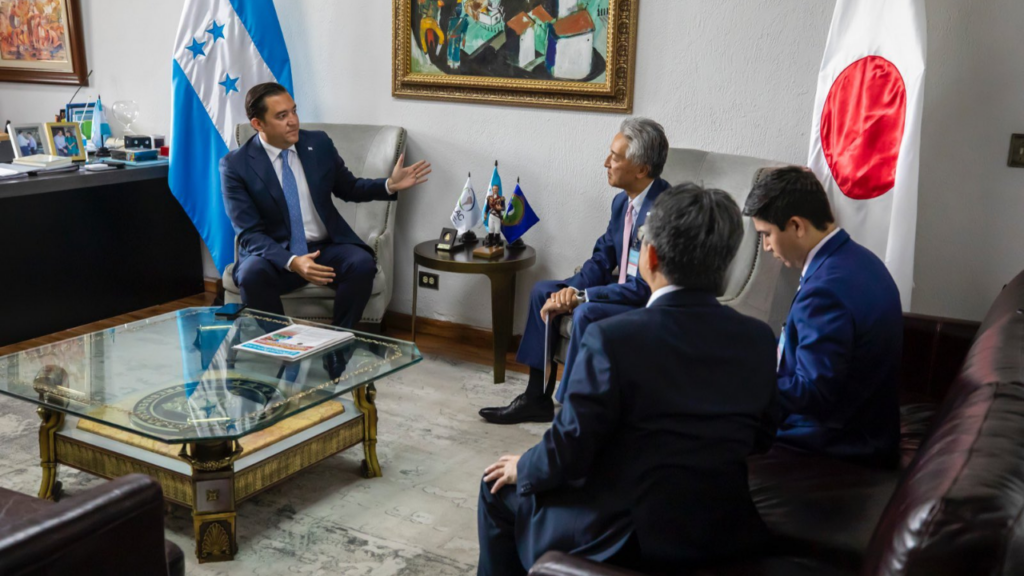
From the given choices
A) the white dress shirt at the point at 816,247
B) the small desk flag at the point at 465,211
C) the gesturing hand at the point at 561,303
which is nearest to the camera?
the white dress shirt at the point at 816,247

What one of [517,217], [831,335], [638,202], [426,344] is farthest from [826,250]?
[426,344]

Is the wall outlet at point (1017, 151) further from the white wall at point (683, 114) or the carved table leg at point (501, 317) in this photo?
the carved table leg at point (501, 317)

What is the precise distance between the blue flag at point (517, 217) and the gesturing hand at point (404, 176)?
0.46 m

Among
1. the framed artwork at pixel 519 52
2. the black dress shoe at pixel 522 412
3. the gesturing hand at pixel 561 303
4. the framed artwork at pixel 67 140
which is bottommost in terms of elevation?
the black dress shoe at pixel 522 412

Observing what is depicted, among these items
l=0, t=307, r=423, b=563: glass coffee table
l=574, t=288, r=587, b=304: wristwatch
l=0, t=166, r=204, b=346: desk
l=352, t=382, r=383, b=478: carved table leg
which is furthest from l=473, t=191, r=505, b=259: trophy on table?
l=0, t=166, r=204, b=346: desk

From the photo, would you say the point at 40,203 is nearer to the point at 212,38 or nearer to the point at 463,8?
the point at 212,38

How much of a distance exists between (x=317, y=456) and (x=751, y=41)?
243cm

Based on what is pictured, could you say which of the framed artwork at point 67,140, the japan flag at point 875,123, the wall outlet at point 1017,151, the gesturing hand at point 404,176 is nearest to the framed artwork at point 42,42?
the framed artwork at point 67,140

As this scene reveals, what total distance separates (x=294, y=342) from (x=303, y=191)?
1.29 m

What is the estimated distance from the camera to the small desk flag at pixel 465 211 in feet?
13.6

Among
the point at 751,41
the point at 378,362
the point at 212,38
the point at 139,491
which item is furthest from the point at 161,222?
the point at 139,491

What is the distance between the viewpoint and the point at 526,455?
1791 millimetres

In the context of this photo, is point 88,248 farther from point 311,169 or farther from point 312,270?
point 312,270

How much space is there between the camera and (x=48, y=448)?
2729mm
